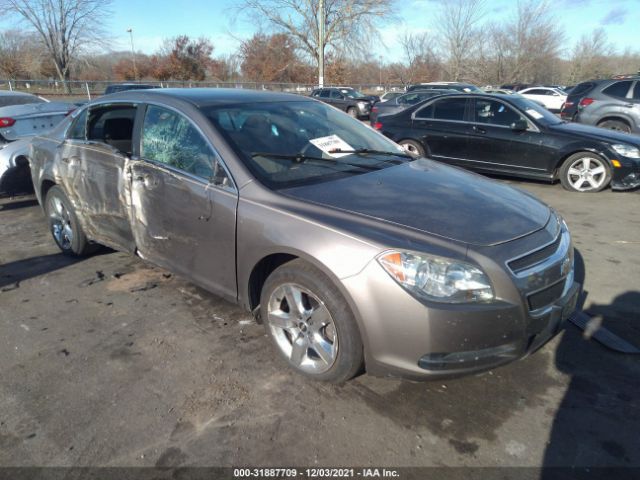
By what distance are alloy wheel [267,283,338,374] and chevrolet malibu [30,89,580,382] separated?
0.01 meters

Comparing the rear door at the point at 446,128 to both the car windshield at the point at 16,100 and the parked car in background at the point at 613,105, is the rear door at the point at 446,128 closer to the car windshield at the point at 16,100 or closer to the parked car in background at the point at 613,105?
the parked car in background at the point at 613,105

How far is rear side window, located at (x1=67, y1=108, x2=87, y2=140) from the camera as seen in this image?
4246 millimetres

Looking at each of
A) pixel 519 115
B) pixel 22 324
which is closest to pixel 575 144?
pixel 519 115

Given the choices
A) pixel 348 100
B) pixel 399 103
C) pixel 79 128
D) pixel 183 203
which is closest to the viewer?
pixel 183 203

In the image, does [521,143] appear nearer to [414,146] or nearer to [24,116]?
[414,146]

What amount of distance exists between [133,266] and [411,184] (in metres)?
2.86

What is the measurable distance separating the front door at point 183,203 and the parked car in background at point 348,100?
62.5 ft

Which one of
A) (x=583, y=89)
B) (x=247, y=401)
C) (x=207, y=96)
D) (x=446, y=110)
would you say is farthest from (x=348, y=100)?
(x=247, y=401)

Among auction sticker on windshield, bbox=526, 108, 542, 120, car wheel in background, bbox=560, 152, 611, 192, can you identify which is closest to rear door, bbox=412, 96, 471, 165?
auction sticker on windshield, bbox=526, 108, 542, 120

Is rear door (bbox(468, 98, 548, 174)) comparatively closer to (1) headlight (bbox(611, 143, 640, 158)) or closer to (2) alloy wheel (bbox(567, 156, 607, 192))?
(2) alloy wheel (bbox(567, 156, 607, 192))

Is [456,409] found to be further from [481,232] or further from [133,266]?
[133,266]

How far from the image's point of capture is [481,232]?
249 cm

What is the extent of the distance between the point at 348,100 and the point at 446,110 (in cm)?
1463

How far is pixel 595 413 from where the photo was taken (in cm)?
247
